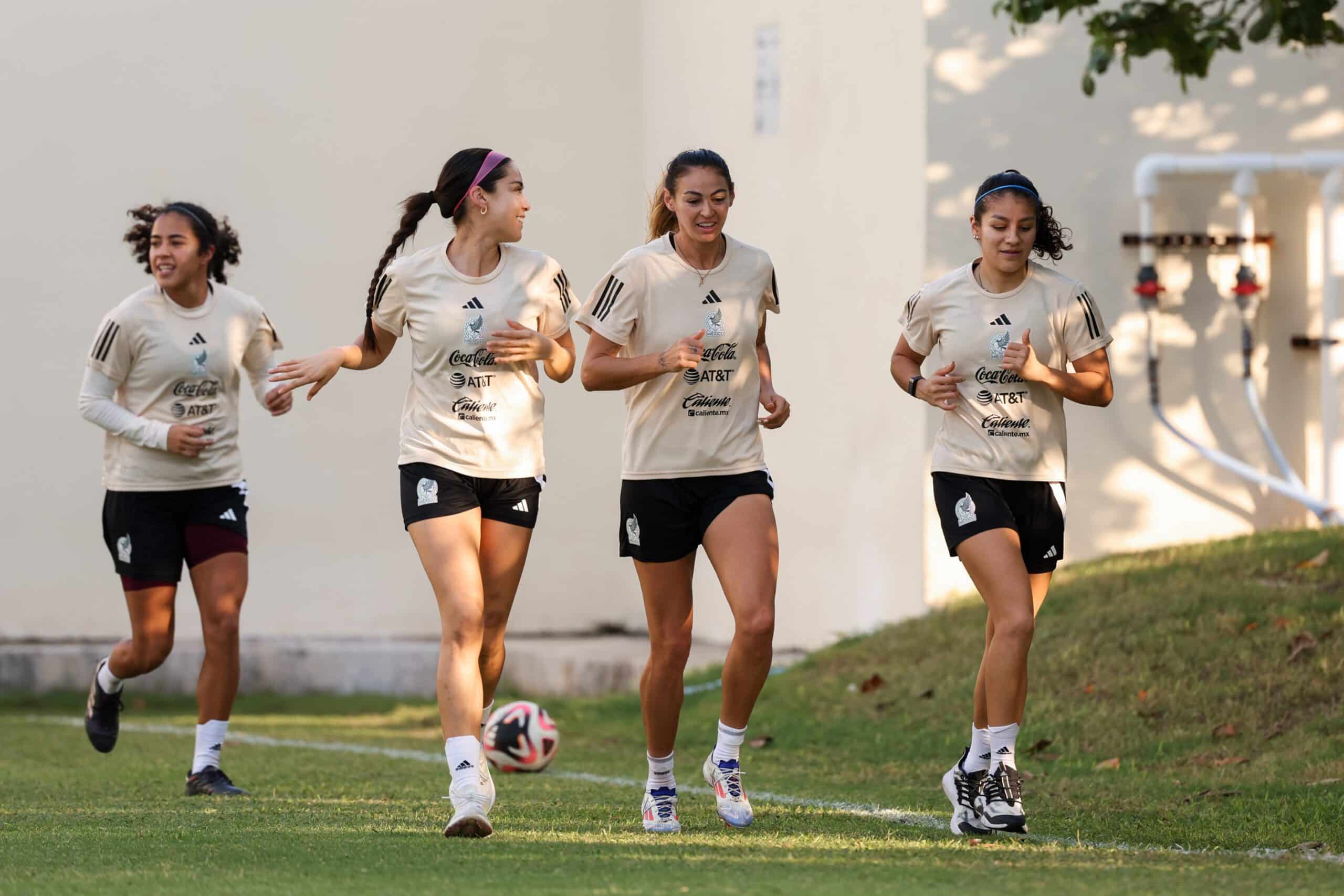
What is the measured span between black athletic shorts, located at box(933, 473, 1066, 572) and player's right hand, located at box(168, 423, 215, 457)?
321 centimetres

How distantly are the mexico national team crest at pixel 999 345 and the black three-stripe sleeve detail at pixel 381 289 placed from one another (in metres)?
A: 2.19

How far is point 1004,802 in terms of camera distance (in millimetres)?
6324

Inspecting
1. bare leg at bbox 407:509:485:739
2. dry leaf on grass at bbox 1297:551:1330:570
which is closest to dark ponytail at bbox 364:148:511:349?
bare leg at bbox 407:509:485:739

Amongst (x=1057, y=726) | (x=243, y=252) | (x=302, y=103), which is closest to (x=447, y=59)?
(x=302, y=103)

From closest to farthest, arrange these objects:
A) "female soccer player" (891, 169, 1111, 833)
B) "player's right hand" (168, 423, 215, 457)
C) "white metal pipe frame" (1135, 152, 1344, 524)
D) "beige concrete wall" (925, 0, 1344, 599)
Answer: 1. "female soccer player" (891, 169, 1111, 833)
2. "player's right hand" (168, 423, 215, 457)
3. "beige concrete wall" (925, 0, 1344, 599)
4. "white metal pipe frame" (1135, 152, 1344, 524)

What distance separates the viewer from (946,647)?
1120cm

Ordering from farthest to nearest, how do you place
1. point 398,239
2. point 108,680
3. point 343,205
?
point 343,205
point 108,680
point 398,239

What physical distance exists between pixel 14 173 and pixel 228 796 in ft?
27.6

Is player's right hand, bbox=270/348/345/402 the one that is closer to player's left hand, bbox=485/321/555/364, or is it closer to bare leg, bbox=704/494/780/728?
player's left hand, bbox=485/321/555/364

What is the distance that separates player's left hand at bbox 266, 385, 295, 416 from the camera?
6797 mm

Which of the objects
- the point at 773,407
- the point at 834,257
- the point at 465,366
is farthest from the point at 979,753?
the point at 834,257

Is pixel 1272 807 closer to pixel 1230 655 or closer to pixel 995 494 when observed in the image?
pixel 995 494

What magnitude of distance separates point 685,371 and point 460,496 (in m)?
0.91

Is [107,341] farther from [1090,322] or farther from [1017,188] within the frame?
[1090,322]
